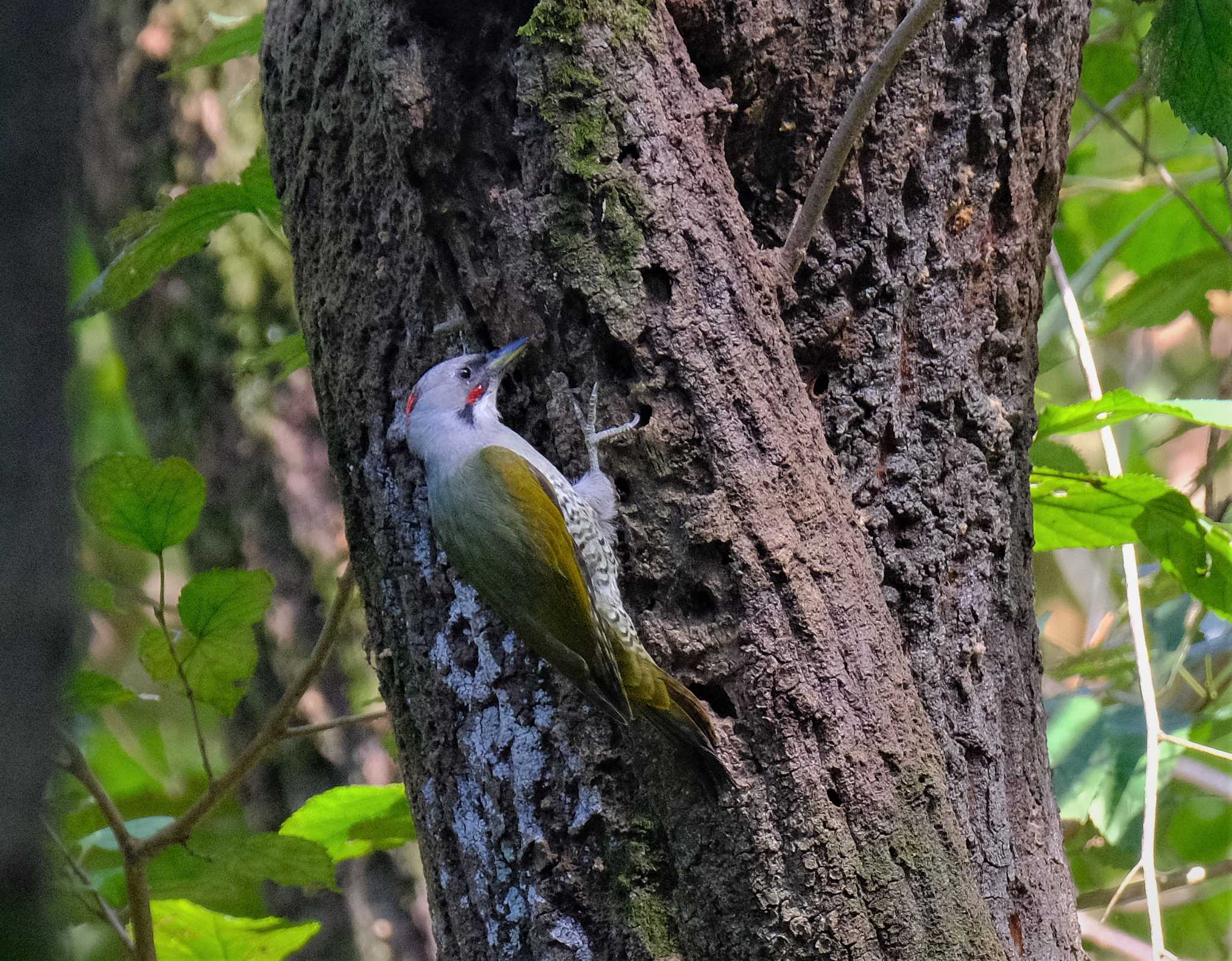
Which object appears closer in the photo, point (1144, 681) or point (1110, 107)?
point (1144, 681)

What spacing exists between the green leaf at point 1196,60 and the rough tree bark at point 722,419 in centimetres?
28

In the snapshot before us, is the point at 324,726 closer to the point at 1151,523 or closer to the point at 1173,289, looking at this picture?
the point at 1151,523

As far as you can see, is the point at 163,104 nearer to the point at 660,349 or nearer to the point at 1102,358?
the point at 660,349

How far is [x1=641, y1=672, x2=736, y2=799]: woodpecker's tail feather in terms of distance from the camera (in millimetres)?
1700

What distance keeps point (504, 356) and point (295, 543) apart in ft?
7.16

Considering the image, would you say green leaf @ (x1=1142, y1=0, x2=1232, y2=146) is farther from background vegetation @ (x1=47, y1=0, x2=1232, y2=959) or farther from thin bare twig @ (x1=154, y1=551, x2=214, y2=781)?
thin bare twig @ (x1=154, y1=551, x2=214, y2=781)

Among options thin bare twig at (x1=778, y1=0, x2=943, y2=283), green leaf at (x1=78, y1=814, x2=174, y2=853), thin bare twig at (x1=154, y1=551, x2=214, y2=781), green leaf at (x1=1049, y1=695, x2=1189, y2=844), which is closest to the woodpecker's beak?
thin bare twig at (x1=778, y1=0, x2=943, y2=283)

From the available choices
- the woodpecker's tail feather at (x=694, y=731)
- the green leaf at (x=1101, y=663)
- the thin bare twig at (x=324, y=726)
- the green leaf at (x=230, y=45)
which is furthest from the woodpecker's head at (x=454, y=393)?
the green leaf at (x=1101, y=663)

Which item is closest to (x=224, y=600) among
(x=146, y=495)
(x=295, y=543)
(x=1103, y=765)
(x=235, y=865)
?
(x=146, y=495)

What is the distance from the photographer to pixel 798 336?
2014 mm

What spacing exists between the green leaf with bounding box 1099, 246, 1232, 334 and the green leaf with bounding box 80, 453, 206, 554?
2.91 meters

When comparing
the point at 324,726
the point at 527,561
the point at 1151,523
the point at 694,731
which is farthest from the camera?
the point at 324,726

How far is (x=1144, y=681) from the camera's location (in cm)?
255

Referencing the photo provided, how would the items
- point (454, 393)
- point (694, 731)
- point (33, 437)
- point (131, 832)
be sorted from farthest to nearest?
point (131, 832), point (454, 393), point (694, 731), point (33, 437)
